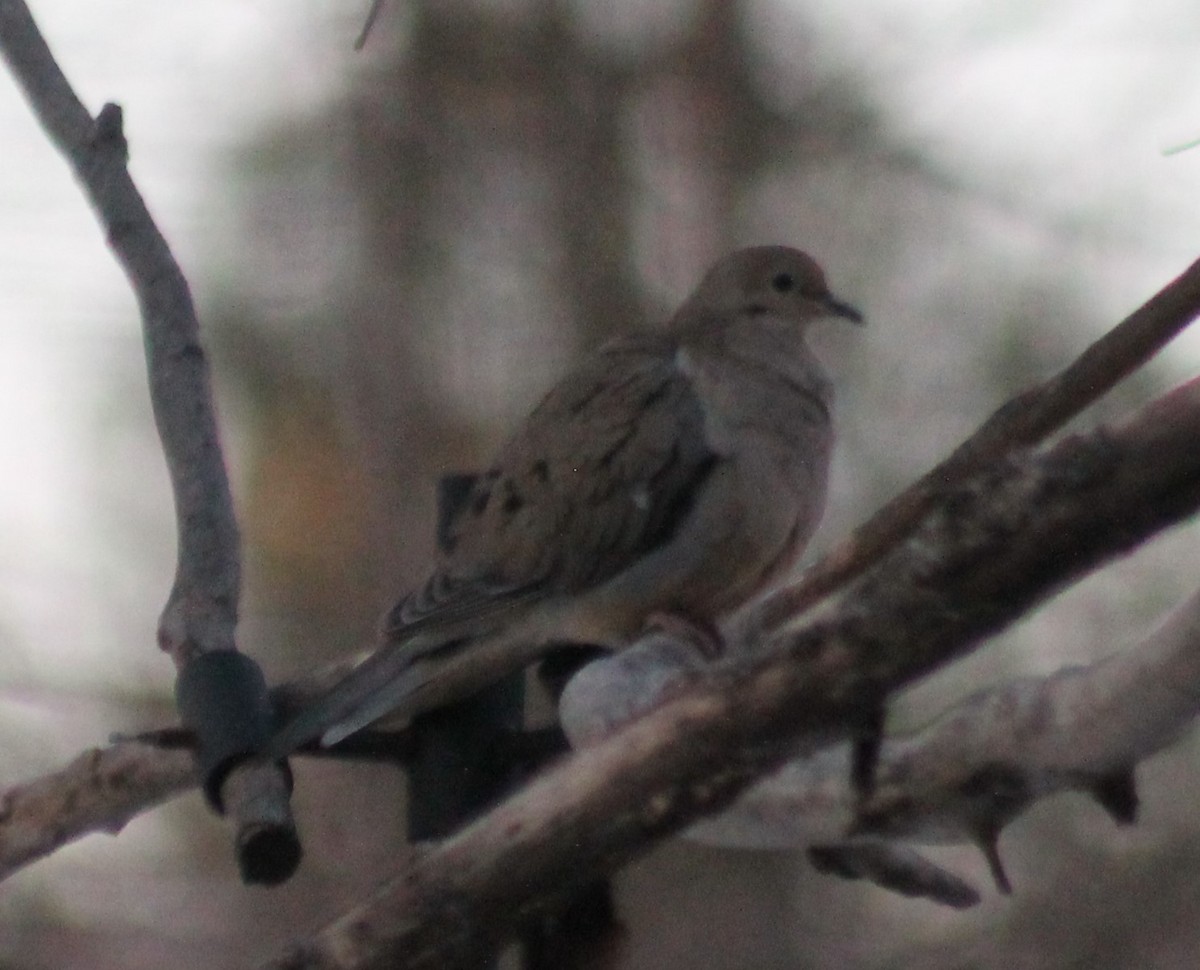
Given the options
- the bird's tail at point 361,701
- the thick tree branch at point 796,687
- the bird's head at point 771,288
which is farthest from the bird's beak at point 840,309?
the thick tree branch at point 796,687

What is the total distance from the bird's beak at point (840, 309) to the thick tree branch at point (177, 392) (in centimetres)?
178

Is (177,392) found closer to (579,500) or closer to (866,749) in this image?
(579,500)

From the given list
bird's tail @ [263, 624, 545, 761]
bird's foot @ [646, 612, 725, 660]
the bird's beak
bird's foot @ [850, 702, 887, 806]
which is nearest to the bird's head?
the bird's beak

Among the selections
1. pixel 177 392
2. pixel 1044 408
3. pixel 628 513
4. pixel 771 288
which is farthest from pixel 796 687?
pixel 771 288

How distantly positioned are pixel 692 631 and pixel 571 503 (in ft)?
1.83

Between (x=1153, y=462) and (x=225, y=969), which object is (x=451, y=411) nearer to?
(x=225, y=969)

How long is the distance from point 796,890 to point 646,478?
7.98ft

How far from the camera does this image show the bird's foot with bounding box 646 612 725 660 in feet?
7.56

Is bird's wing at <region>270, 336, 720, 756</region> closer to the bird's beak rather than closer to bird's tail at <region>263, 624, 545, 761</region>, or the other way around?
bird's tail at <region>263, 624, 545, 761</region>

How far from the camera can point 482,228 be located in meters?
7.24

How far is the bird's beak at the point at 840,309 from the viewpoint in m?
4.00

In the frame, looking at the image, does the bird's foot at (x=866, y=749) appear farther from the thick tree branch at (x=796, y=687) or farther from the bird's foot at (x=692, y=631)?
the bird's foot at (x=692, y=631)

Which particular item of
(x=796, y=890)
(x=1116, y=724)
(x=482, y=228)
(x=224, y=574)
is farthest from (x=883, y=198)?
(x=1116, y=724)

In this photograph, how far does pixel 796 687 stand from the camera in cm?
143
